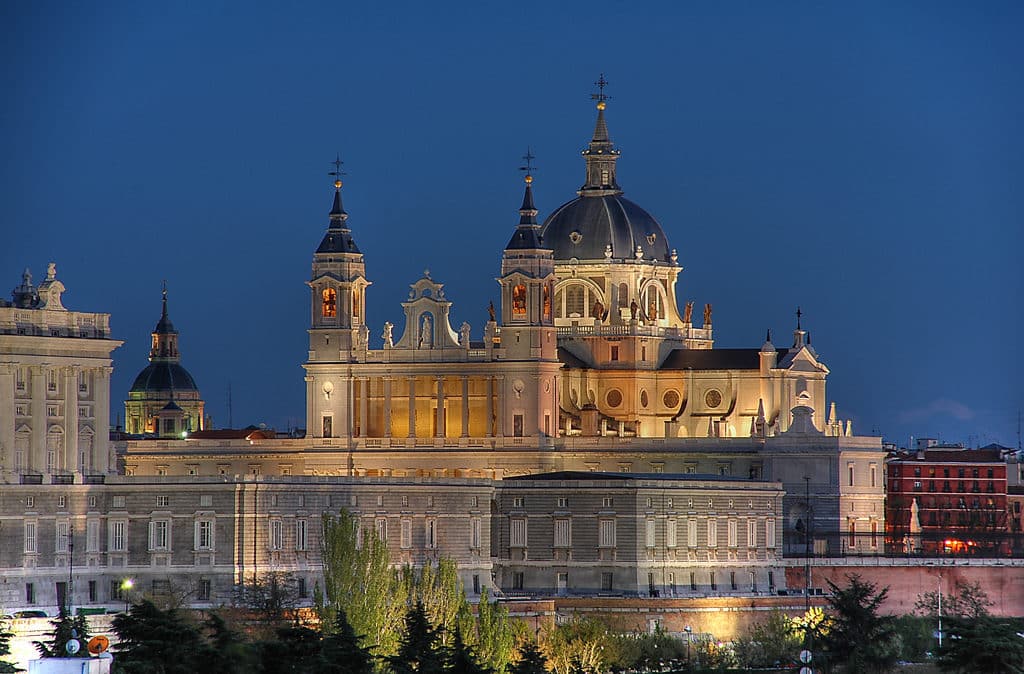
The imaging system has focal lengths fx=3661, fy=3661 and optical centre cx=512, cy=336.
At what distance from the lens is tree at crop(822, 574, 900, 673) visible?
12962cm

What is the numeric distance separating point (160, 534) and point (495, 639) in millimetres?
24842

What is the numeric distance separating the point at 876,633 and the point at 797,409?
40.5m

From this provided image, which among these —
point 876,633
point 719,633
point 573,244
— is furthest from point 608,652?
point 573,244

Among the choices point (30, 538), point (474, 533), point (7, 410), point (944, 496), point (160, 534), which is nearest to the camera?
point (30, 538)

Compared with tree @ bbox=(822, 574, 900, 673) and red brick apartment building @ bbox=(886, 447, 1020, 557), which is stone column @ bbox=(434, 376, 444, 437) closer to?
red brick apartment building @ bbox=(886, 447, 1020, 557)

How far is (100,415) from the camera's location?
142750mm

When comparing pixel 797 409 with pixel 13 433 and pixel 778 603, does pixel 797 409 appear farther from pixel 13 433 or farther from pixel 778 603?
pixel 13 433

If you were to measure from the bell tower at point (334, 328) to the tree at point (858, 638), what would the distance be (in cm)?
4475

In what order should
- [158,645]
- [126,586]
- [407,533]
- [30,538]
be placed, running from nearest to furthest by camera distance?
[158,645] → [30,538] → [126,586] → [407,533]

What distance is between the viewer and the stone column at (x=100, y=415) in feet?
467

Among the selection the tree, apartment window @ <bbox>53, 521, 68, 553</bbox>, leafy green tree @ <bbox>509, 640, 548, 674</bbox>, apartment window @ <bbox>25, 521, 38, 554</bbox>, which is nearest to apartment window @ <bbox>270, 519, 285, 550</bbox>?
apartment window @ <bbox>53, 521, 68, 553</bbox>

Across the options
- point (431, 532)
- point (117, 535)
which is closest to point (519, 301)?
point (431, 532)

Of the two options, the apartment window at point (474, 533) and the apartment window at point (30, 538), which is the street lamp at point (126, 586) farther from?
the apartment window at point (474, 533)

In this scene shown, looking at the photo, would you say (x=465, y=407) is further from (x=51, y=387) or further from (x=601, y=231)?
(x=51, y=387)
